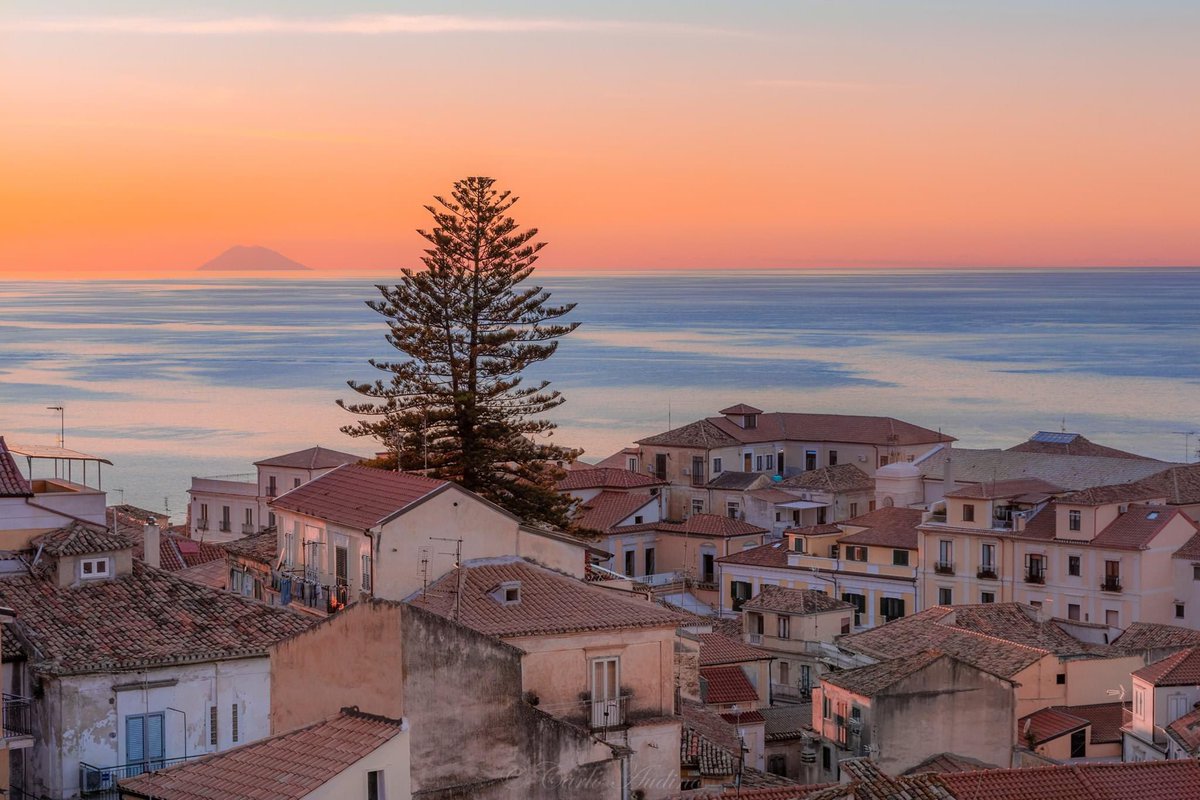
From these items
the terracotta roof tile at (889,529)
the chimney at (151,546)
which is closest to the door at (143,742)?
the chimney at (151,546)

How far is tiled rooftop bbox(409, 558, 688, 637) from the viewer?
19641 mm

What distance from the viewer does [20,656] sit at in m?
20.7

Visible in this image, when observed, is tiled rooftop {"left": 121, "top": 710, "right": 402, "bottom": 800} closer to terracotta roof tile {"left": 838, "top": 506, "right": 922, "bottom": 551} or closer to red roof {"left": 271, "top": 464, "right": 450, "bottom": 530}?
red roof {"left": 271, "top": 464, "right": 450, "bottom": 530}

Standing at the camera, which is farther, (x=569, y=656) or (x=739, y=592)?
(x=739, y=592)

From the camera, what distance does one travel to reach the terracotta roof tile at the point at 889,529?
176 feet

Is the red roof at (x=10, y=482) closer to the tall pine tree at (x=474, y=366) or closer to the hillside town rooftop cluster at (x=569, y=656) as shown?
the hillside town rooftop cluster at (x=569, y=656)

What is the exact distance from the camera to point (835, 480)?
68.3m

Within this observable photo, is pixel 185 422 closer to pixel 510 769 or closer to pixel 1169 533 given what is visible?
pixel 1169 533

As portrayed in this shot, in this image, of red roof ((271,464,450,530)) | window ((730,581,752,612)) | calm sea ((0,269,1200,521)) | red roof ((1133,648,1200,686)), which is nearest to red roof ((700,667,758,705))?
red roof ((1133,648,1200,686))

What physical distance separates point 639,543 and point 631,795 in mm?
42582

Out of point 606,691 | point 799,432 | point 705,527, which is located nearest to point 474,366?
point 705,527

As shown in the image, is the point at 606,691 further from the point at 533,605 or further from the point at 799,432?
the point at 799,432

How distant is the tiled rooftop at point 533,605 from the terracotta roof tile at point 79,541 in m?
4.51

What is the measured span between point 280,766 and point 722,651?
22.6 metres
